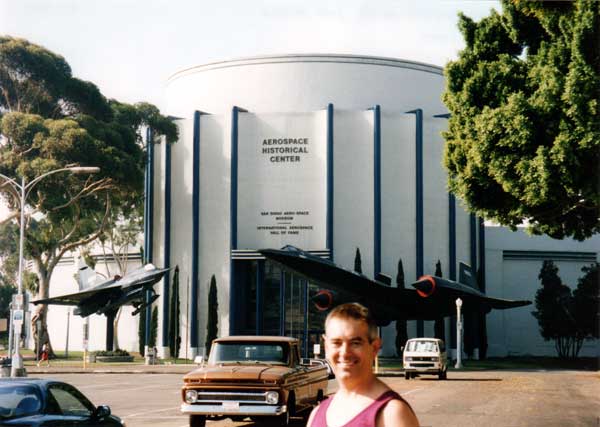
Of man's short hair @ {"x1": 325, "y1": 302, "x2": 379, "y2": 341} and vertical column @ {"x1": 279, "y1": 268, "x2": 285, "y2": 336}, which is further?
vertical column @ {"x1": 279, "y1": 268, "x2": 285, "y2": 336}

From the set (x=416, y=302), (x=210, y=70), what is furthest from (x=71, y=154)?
(x=416, y=302)

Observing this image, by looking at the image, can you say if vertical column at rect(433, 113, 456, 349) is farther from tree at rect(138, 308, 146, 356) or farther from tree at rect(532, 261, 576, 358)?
tree at rect(138, 308, 146, 356)

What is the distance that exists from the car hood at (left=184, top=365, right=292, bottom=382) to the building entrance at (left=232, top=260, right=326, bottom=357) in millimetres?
44478

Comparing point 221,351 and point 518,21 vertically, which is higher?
point 518,21

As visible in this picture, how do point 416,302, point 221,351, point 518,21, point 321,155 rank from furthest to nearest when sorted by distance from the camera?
point 321,155 → point 416,302 → point 518,21 → point 221,351

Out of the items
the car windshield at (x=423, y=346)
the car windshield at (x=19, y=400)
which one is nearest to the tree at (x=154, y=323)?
the car windshield at (x=423, y=346)

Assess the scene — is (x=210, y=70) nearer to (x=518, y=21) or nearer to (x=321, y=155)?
(x=321, y=155)

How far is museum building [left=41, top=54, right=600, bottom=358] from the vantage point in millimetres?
60656

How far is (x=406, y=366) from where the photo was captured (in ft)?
121

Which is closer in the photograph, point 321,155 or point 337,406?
point 337,406

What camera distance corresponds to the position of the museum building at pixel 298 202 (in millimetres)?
60656

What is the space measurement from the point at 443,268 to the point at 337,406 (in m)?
59.1

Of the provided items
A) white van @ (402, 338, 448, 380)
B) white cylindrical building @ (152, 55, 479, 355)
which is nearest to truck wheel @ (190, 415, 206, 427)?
white van @ (402, 338, 448, 380)

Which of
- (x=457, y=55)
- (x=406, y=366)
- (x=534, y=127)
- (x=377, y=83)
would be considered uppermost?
(x=377, y=83)
